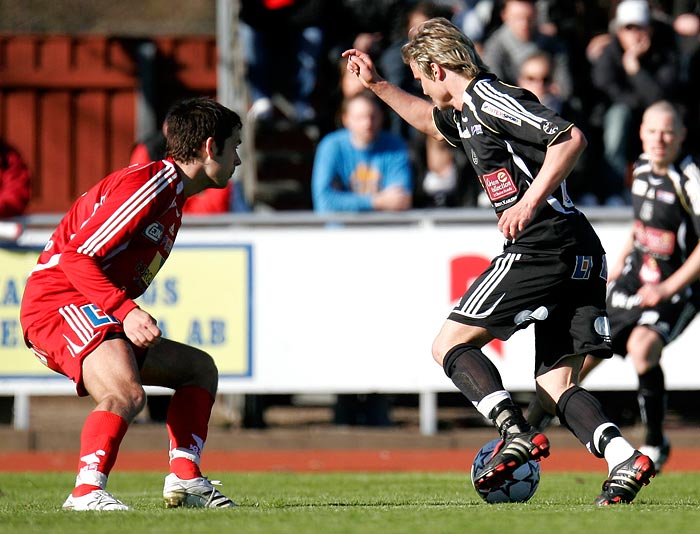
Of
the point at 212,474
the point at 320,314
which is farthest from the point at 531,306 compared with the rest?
the point at 320,314

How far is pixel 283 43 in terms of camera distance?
480 inches

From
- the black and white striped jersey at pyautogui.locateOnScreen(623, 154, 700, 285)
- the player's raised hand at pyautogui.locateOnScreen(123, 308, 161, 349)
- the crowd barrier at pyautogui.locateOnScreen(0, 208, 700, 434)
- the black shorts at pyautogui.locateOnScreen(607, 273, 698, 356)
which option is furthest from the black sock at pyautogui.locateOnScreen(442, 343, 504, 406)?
the crowd barrier at pyautogui.locateOnScreen(0, 208, 700, 434)

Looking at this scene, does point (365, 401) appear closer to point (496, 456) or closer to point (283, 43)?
point (283, 43)

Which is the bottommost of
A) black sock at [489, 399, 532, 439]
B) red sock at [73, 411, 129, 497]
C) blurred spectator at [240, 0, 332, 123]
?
red sock at [73, 411, 129, 497]

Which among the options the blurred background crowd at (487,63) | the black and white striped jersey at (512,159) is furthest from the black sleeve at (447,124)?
the blurred background crowd at (487,63)

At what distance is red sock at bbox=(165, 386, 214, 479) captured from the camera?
5.80 meters

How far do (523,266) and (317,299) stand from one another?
497cm

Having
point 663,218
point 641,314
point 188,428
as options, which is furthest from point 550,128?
point 641,314

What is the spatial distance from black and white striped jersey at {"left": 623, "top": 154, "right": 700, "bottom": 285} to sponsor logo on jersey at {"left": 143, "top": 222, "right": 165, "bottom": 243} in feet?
12.6

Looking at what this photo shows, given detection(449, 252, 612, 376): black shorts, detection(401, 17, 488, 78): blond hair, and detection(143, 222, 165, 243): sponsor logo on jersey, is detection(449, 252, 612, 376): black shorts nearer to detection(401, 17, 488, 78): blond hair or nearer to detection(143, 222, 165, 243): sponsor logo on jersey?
detection(401, 17, 488, 78): blond hair

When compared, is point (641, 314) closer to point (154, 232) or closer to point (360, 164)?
point (360, 164)

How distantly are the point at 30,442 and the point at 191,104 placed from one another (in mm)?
5578

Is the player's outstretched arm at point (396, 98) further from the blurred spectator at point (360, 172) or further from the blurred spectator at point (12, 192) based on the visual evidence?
the blurred spectator at point (12, 192)

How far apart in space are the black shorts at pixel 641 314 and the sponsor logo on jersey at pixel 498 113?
306 cm
